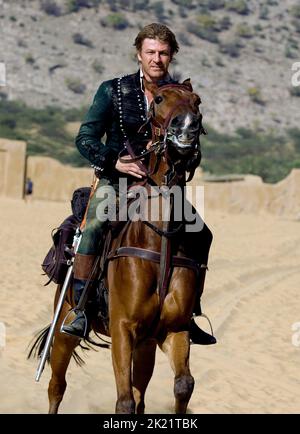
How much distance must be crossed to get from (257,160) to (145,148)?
59.1m

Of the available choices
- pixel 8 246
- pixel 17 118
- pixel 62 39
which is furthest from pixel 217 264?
pixel 62 39

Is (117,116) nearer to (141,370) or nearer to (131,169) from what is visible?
(131,169)

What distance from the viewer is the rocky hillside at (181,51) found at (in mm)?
78000

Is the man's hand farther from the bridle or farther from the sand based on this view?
the sand

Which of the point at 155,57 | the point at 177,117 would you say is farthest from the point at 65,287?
the point at 177,117

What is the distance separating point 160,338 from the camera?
21.1ft

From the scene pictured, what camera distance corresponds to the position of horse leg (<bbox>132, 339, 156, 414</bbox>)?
712 centimetres

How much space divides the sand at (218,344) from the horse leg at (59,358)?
1.31m

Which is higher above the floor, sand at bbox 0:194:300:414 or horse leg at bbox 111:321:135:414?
horse leg at bbox 111:321:135:414

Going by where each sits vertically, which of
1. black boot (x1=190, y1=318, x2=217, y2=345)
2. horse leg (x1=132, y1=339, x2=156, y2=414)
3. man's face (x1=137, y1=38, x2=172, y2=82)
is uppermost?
man's face (x1=137, y1=38, x2=172, y2=82)

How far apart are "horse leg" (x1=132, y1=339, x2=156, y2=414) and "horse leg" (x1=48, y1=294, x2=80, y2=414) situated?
76 centimetres

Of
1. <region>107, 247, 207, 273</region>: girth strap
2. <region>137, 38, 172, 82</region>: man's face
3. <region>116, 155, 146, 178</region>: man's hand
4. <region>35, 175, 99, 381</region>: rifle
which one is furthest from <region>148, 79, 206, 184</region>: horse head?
<region>35, 175, 99, 381</region>: rifle

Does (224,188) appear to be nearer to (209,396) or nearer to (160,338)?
(209,396)

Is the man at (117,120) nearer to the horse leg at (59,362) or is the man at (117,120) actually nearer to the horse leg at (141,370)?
the horse leg at (141,370)
